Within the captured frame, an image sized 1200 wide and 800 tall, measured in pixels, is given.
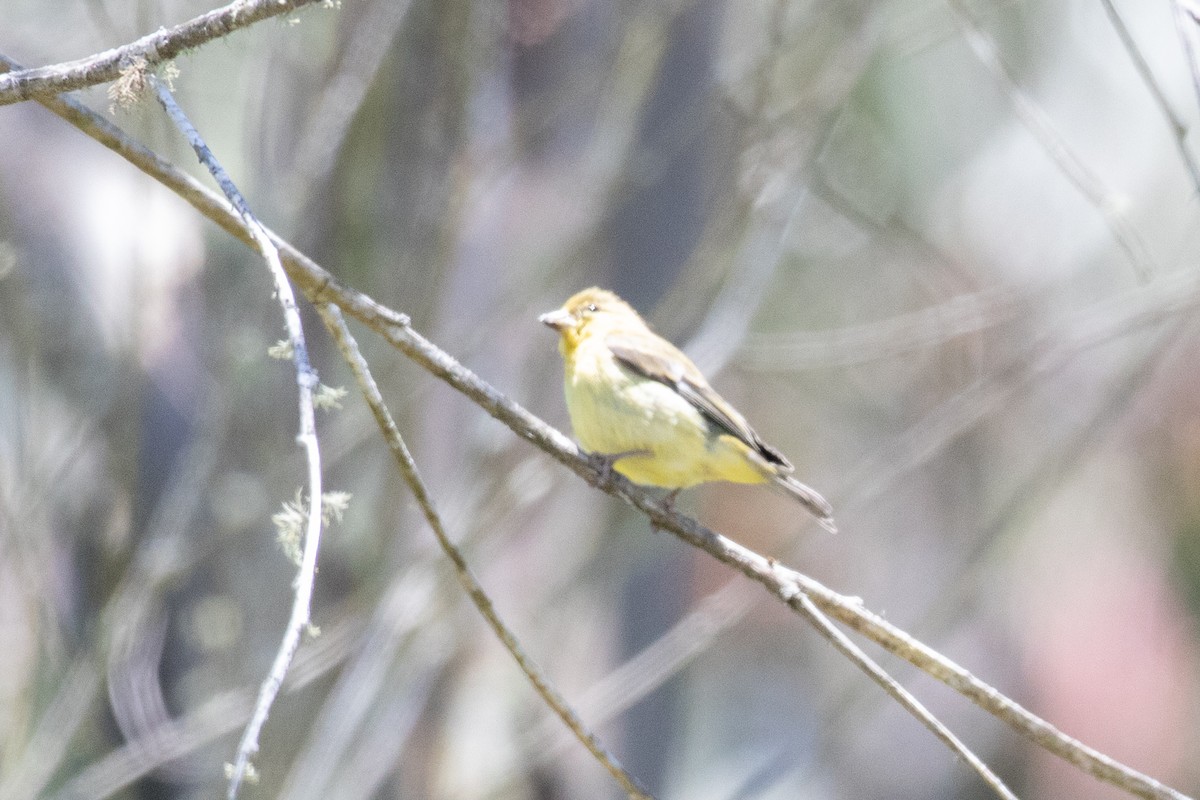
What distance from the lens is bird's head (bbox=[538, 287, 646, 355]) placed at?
430 cm

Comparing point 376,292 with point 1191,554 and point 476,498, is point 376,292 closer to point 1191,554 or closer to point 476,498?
point 476,498

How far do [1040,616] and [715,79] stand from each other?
19.2 feet

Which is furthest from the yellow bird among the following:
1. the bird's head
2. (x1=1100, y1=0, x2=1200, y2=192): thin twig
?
(x1=1100, y1=0, x2=1200, y2=192): thin twig

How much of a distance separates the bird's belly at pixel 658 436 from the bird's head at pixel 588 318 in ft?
1.06

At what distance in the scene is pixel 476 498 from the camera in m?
5.23

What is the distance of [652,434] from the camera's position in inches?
154

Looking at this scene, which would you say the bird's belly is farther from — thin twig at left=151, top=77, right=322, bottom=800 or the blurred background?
thin twig at left=151, top=77, right=322, bottom=800

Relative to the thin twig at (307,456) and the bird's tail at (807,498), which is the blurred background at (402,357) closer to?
the bird's tail at (807,498)

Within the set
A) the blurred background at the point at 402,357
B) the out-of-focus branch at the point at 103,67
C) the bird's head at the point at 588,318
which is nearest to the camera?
the out-of-focus branch at the point at 103,67

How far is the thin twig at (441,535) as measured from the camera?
7.68 ft

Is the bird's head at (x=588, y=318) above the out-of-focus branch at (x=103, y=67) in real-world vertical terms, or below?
above

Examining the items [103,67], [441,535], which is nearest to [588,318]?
[441,535]

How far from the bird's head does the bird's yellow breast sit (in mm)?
261

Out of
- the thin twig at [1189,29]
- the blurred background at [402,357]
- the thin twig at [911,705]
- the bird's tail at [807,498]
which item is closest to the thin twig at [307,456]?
the thin twig at [911,705]
